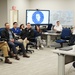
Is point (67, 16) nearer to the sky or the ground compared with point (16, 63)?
nearer to the sky

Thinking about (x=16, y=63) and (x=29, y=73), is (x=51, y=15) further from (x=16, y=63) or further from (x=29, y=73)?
(x=29, y=73)

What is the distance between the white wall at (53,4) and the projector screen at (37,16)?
0.51 metres

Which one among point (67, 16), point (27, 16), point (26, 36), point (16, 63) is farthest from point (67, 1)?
point (16, 63)

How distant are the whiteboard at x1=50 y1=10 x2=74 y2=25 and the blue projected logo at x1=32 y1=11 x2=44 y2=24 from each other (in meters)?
0.63

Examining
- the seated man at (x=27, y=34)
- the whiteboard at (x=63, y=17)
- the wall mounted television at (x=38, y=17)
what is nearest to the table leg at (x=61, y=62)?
the seated man at (x=27, y=34)

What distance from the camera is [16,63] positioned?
5996mm

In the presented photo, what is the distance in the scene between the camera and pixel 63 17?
10898 millimetres

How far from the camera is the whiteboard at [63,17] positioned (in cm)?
1072

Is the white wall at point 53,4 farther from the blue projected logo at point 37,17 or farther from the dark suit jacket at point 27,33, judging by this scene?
the dark suit jacket at point 27,33

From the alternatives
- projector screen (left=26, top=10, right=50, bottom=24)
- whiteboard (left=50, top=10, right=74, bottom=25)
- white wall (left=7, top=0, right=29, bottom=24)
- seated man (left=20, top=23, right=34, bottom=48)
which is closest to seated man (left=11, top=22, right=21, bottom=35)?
seated man (left=20, top=23, right=34, bottom=48)

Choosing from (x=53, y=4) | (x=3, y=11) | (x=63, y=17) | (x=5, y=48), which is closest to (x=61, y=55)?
(x=5, y=48)

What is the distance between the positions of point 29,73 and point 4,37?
2.16 m

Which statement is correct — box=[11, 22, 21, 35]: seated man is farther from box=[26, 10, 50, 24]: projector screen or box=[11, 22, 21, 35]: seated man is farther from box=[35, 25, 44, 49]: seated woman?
box=[26, 10, 50, 24]: projector screen

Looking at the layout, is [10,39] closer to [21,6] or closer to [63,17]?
[21,6]
